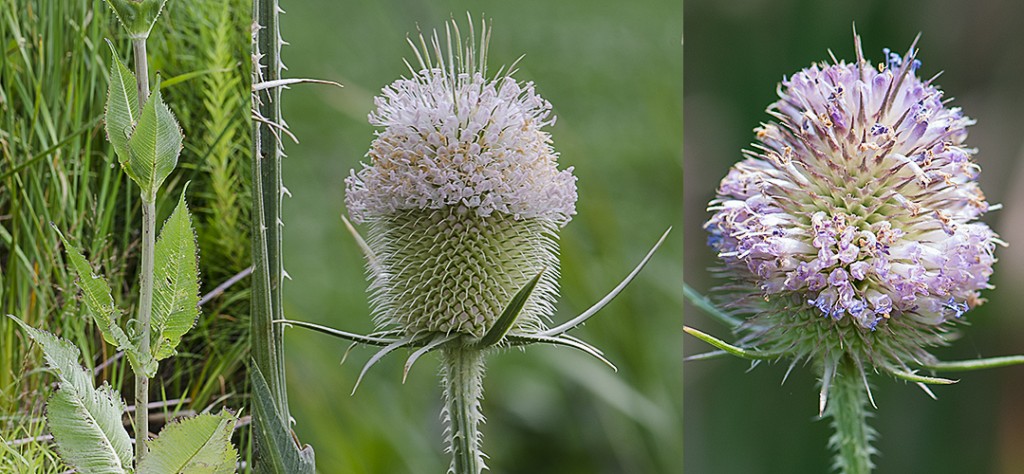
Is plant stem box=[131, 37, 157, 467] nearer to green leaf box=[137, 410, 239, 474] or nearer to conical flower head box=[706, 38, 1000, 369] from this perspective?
green leaf box=[137, 410, 239, 474]

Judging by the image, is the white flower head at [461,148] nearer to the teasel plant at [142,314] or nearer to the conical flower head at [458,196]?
the conical flower head at [458,196]

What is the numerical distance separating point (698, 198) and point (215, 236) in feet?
2.28

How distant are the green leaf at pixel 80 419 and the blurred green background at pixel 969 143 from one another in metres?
0.78

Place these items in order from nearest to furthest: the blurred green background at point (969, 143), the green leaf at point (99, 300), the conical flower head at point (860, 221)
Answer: the green leaf at point (99, 300), the conical flower head at point (860, 221), the blurred green background at point (969, 143)

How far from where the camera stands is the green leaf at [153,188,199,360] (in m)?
1.06

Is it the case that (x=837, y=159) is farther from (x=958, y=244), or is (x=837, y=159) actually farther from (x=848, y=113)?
(x=958, y=244)

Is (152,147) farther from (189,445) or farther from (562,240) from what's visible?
(562,240)

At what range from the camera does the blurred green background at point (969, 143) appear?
1.43 m

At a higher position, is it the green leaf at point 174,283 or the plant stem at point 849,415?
the green leaf at point 174,283

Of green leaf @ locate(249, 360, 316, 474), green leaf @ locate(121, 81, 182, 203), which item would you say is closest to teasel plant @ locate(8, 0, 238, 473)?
green leaf @ locate(121, 81, 182, 203)

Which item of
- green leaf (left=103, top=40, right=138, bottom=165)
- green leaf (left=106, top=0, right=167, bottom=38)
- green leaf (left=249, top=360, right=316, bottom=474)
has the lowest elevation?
green leaf (left=249, top=360, right=316, bottom=474)

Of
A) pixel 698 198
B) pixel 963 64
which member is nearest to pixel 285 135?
pixel 698 198

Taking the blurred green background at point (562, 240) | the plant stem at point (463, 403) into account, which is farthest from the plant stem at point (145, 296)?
the plant stem at point (463, 403)

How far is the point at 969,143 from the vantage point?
4.77 ft
